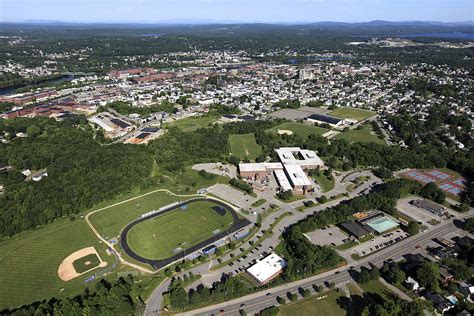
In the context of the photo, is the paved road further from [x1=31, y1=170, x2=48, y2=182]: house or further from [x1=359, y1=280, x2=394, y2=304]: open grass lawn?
[x1=31, y1=170, x2=48, y2=182]: house

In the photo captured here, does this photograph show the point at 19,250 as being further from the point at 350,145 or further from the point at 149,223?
the point at 350,145

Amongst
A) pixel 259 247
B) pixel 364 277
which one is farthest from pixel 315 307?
pixel 259 247

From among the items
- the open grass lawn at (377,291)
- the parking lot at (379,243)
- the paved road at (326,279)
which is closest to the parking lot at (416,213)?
the paved road at (326,279)

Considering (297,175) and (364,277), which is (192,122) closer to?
(297,175)

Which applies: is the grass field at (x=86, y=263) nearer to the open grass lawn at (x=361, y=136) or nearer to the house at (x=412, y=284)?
the house at (x=412, y=284)

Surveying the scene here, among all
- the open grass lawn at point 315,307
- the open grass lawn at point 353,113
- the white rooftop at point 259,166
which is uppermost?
the open grass lawn at point 353,113

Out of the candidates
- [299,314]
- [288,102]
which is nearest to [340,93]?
[288,102]
